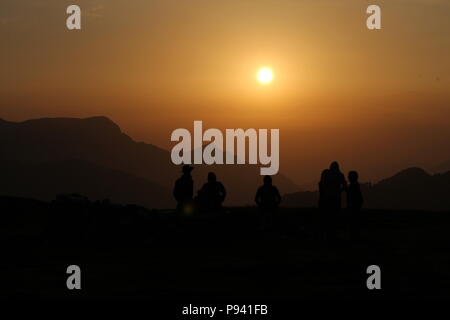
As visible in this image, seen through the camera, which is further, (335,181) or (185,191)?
(185,191)

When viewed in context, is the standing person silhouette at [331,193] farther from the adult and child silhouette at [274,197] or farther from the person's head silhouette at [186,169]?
the person's head silhouette at [186,169]

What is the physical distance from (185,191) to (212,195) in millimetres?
853

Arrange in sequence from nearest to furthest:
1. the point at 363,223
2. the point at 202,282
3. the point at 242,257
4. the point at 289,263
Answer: the point at 202,282
the point at 289,263
the point at 242,257
the point at 363,223

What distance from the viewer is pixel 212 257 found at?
17625 millimetres

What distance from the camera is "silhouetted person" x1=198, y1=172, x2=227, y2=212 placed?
22.3m

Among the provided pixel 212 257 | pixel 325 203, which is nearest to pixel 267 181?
pixel 325 203

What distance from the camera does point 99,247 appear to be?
2069 centimetres

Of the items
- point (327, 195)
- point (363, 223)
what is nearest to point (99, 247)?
point (327, 195)

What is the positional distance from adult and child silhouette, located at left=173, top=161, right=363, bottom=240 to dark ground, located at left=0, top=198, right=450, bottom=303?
19.8 inches

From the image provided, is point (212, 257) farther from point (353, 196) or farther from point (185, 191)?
point (353, 196)
